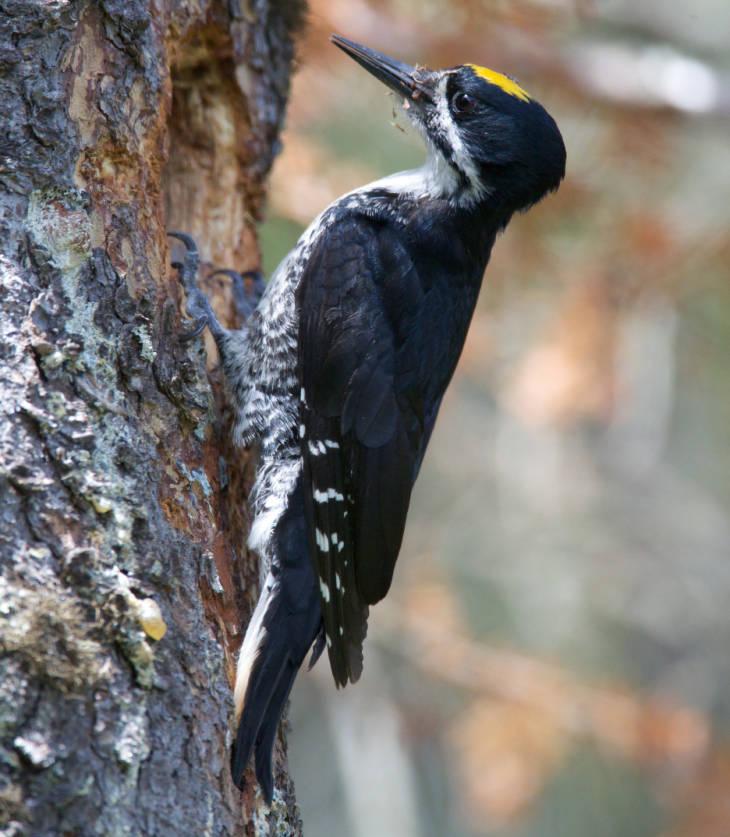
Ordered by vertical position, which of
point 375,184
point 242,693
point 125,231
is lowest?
point 242,693

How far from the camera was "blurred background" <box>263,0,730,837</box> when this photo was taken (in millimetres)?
4152

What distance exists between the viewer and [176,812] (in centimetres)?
179

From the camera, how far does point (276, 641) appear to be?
7.76ft

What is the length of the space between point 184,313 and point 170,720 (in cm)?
112

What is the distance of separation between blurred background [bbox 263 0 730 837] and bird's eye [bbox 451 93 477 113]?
8.2 inches

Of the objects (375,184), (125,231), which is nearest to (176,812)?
(125,231)

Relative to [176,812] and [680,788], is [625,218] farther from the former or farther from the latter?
[176,812]

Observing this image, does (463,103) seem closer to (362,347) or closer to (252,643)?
(362,347)

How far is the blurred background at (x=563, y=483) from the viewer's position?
4.15 metres

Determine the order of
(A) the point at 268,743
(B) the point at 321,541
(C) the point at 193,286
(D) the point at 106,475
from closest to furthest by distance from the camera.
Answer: (D) the point at 106,475 < (A) the point at 268,743 < (B) the point at 321,541 < (C) the point at 193,286

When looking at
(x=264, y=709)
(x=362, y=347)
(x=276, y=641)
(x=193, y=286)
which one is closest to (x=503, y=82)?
(x=362, y=347)

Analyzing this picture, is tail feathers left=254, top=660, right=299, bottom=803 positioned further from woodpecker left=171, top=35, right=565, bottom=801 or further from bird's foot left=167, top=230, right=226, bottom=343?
bird's foot left=167, top=230, right=226, bottom=343

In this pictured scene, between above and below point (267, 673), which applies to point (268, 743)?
below

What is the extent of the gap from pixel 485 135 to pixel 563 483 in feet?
9.98
